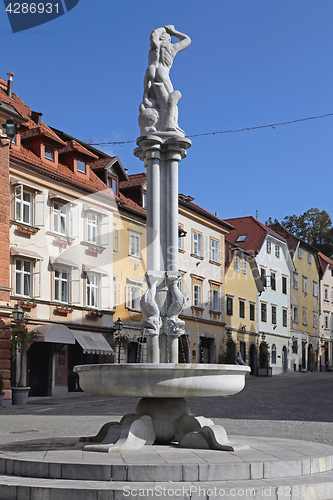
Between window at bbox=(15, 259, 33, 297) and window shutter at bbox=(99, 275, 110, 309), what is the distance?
5276 mm

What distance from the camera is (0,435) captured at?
513 inches

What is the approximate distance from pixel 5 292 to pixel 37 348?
4.12m

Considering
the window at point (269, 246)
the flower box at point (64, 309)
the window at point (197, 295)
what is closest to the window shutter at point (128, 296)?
the flower box at point (64, 309)

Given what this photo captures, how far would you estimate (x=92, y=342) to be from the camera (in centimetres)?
3119

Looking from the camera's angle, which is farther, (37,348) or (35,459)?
(37,348)

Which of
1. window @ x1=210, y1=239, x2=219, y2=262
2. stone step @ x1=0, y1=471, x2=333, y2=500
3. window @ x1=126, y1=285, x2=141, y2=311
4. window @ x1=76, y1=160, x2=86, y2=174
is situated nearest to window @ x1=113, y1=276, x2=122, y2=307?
window @ x1=126, y1=285, x2=141, y2=311

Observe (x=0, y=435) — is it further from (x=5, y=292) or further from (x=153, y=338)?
(x=5, y=292)

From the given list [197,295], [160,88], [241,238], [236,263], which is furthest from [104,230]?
[160,88]

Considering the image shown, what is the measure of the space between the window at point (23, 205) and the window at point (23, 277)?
6.04 feet

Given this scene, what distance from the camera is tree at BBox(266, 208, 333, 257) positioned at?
7456 centimetres

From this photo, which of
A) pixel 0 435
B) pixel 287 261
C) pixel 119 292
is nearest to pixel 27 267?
pixel 119 292

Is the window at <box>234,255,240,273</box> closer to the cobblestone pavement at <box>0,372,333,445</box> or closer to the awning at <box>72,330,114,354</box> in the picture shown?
the awning at <box>72,330,114,354</box>

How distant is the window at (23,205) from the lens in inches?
1088

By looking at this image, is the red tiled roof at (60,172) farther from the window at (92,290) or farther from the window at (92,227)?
the window at (92,290)
